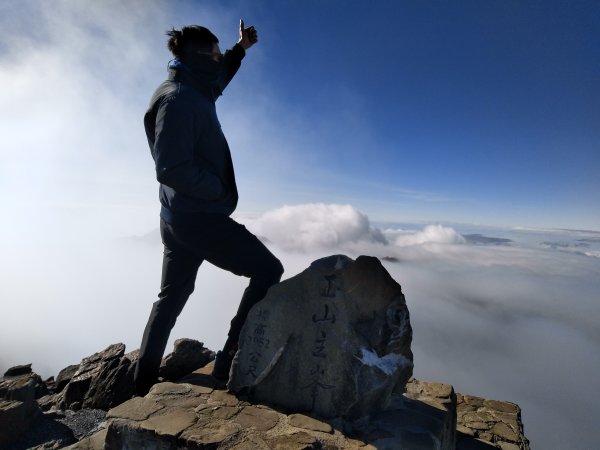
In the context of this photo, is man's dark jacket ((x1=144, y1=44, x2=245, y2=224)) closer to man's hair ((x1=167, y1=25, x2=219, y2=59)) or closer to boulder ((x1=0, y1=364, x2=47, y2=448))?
man's hair ((x1=167, y1=25, x2=219, y2=59))

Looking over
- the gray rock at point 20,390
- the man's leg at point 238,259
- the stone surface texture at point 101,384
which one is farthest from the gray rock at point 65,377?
the man's leg at point 238,259

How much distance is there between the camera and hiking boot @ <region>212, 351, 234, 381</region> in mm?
3679

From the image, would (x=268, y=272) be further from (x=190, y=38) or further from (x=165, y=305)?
(x=190, y=38)

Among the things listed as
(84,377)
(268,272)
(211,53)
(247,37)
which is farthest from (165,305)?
(84,377)

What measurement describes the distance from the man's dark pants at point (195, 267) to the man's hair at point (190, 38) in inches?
59.4

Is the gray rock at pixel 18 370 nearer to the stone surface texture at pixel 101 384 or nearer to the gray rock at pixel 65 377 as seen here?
the gray rock at pixel 65 377

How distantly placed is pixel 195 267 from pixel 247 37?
2583 millimetres

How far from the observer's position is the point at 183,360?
501 cm

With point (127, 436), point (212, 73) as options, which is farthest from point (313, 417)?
point (212, 73)

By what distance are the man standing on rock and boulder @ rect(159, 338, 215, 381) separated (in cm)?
149

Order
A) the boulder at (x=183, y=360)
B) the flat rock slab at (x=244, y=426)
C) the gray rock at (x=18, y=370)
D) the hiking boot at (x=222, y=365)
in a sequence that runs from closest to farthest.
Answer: the flat rock slab at (x=244, y=426), the hiking boot at (x=222, y=365), the boulder at (x=183, y=360), the gray rock at (x=18, y=370)

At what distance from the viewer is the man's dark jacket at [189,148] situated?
2.74 m

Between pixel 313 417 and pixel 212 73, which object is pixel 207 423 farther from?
→ pixel 212 73

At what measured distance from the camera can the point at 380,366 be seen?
3094 mm
